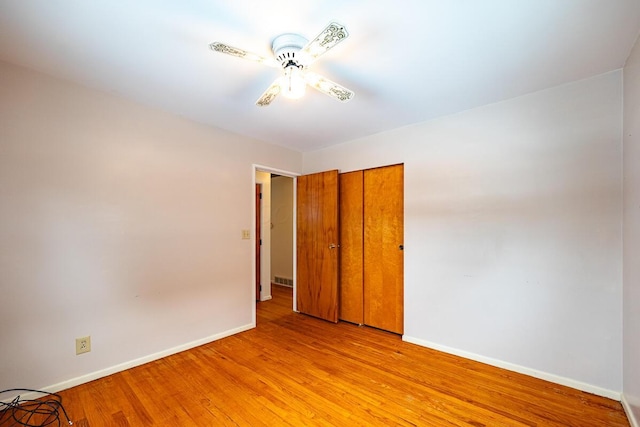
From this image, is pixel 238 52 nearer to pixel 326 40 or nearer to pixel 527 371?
pixel 326 40

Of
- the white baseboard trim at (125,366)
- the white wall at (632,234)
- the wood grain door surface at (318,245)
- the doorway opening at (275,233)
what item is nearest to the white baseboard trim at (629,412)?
the white wall at (632,234)

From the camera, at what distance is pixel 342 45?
166 cm

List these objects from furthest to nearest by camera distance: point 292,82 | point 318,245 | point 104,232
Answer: point 318,245 < point 104,232 < point 292,82

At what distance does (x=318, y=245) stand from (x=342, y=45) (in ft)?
8.20

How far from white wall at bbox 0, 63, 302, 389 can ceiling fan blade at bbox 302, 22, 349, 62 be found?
1.88 meters

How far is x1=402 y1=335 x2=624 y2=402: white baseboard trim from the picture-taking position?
197 cm

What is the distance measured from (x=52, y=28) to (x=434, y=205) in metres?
3.08

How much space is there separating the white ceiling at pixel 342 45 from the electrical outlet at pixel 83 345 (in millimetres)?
1982

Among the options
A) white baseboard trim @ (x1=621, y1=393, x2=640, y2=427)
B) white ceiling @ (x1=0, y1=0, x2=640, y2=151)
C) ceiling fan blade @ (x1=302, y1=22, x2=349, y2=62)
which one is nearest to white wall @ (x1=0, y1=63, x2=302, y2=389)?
white ceiling @ (x1=0, y1=0, x2=640, y2=151)

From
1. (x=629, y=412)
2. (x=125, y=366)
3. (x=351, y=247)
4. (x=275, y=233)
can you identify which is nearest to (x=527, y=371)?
(x=629, y=412)

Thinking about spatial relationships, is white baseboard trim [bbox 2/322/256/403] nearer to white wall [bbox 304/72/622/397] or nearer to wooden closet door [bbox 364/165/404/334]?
wooden closet door [bbox 364/165/404/334]

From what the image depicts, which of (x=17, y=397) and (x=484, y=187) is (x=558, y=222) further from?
(x=17, y=397)

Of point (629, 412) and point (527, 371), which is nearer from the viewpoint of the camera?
point (629, 412)

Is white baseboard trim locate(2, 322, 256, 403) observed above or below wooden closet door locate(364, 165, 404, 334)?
below
